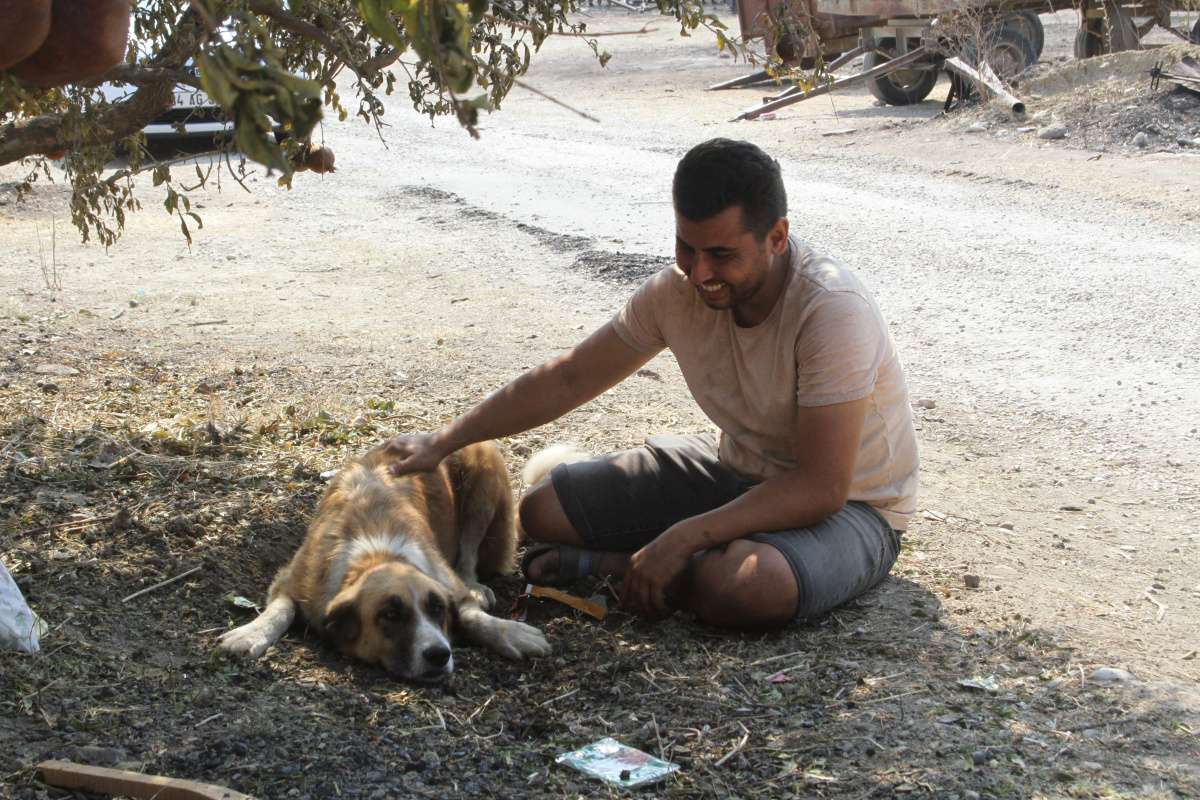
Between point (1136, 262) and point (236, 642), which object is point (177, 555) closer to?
point (236, 642)

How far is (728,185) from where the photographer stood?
4117 mm

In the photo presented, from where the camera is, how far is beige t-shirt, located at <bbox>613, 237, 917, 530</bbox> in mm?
4277

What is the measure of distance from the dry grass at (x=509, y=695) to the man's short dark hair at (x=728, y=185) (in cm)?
142

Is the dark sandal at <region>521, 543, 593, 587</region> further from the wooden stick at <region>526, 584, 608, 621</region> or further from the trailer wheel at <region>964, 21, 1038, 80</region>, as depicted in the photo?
the trailer wheel at <region>964, 21, 1038, 80</region>

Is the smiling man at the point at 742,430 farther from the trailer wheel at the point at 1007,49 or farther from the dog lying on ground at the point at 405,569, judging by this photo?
the trailer wheel at the point at 1007,49

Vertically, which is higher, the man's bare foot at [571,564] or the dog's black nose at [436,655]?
the dog's black nose at [436,655]

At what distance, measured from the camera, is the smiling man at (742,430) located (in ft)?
13.9

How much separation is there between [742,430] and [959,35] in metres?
14.2

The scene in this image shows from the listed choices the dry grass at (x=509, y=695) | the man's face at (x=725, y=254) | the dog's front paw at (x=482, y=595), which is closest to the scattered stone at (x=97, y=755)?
the dry grass at (x=509, y=695)

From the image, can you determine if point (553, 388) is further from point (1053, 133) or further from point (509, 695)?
point (1053, 133)

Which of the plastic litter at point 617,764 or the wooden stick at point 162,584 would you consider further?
the wooden stick at point 162,584

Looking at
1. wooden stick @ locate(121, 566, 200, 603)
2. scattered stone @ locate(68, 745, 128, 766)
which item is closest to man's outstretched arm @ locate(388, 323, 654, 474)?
wooden stick @ locate(121, 566, 200, 603)

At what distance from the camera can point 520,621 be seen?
190 inches

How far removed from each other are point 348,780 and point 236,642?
1.09 metres
